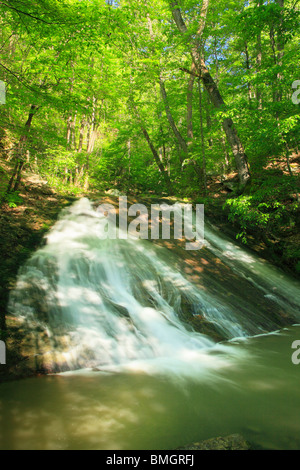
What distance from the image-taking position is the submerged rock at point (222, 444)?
207cm

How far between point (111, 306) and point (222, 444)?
9.27 feet

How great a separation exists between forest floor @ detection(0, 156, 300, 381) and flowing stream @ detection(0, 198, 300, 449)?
0.69 ft

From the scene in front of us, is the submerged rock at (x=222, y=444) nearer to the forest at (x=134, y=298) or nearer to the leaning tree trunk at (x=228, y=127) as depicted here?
the forest at (x=134, y=298)

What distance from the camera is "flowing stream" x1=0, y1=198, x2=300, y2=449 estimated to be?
2379mm

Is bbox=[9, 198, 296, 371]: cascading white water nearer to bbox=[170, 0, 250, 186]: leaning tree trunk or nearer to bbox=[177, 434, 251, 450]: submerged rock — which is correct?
bbox=[177, 434, 251, 450]: submerged rock

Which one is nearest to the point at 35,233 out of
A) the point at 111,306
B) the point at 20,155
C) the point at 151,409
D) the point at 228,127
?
the point at 20,155

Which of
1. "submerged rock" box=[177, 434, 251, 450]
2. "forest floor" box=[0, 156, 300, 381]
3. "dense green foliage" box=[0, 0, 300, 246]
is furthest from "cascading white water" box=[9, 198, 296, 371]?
"dense green foliage" box=[0, 0, 300, 246]

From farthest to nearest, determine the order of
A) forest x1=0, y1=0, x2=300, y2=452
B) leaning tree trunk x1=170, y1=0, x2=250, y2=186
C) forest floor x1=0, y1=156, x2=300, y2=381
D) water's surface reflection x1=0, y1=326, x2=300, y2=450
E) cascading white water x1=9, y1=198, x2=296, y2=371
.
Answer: leaning tree trunk x1=170, y1=0, x2=250, y2=186 < cascading white water x1=9, y1=198, x2=296, y2=371 < forest floor x1=0, y1=156, x2=300, y2=381 < forest x1=0, y1=0, x2=300, y2=452 < water's surface reflection x1=0, y1=326, x2=300, y2=450

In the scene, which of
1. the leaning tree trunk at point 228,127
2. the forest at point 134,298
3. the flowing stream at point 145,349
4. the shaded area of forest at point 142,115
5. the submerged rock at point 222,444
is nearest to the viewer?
the submerged rock at point 222,444

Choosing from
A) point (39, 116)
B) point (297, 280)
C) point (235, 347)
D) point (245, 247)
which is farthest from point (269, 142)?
point (39, 116)

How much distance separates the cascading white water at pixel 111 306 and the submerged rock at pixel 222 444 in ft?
5.33

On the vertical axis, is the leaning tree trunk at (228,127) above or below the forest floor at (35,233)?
above

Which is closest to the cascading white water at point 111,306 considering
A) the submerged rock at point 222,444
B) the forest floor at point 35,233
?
the forest floor at point 35,233
